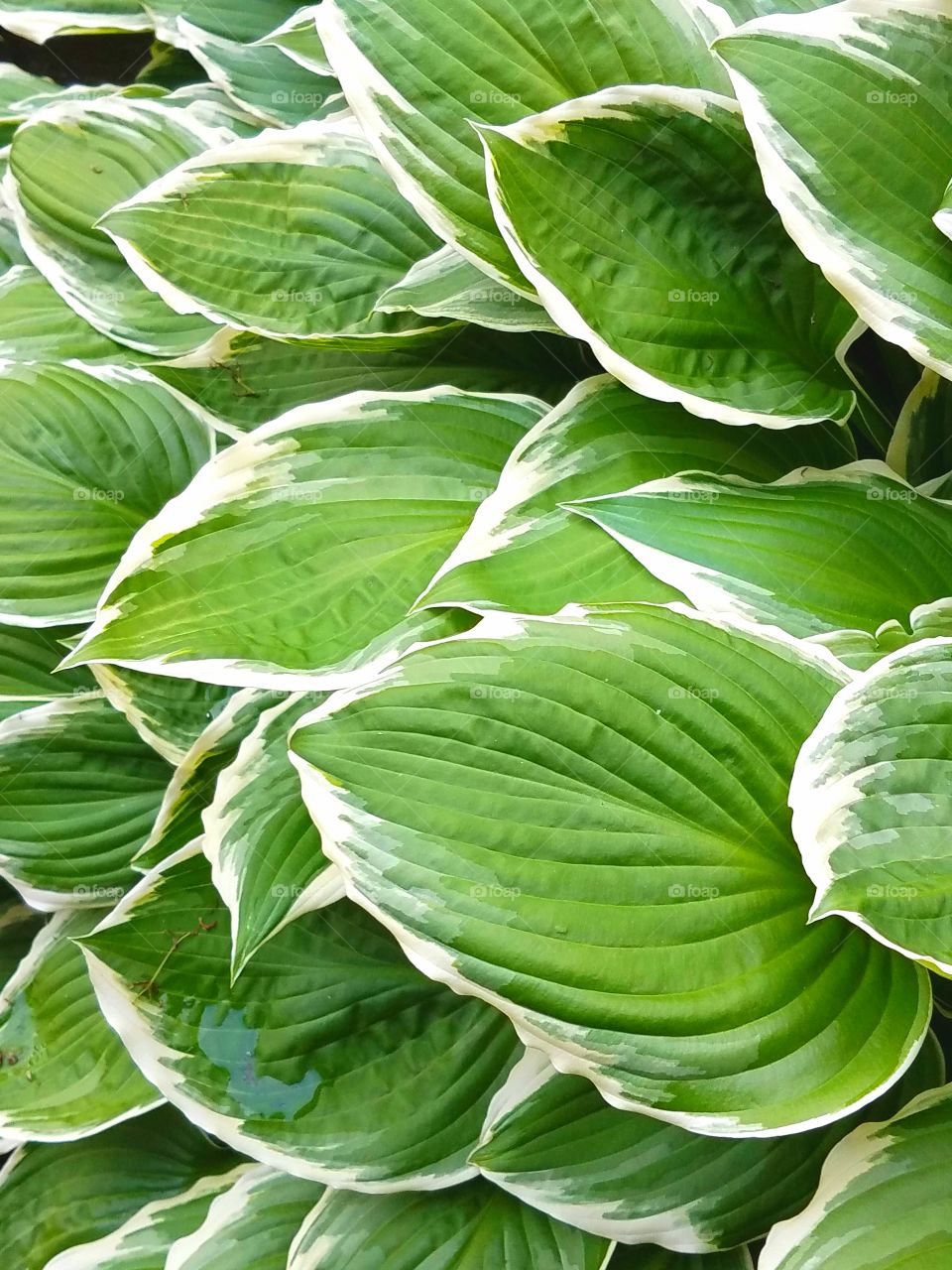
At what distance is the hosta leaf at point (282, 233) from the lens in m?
0.79

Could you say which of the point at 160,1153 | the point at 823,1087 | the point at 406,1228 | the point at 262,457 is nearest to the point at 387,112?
the point at 262,457

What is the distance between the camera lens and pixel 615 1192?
60 cm

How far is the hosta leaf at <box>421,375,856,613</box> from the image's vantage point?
60 centimetres

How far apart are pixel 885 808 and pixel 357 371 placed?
53 cm

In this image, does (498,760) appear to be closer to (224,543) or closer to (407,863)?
(407,863)

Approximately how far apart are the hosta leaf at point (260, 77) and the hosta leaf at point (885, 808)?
0.82 metres

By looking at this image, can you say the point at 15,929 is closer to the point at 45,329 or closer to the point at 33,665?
the point at 33,665

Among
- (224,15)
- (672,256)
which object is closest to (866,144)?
(672,256)

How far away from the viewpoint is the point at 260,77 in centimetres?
102

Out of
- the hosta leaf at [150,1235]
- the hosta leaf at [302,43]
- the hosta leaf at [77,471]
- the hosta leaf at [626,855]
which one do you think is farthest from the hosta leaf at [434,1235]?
the hosta leaf at [302,43]

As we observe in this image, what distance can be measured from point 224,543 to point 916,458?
486 millimetres

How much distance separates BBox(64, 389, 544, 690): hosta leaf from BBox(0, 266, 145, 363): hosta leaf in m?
0.37

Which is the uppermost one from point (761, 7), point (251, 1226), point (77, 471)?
point (761, 7)

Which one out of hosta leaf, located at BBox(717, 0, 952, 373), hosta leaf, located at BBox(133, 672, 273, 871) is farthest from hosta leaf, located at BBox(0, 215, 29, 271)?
hosta leaf, located at BBox(717, 0, 952, 373)
